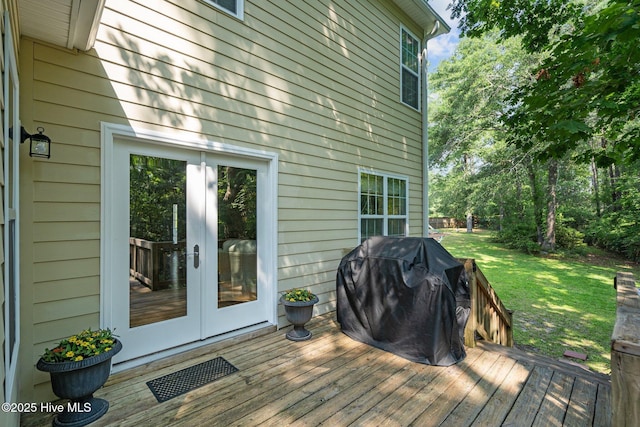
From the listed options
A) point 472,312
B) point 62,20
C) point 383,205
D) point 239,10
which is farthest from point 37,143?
point 383,205

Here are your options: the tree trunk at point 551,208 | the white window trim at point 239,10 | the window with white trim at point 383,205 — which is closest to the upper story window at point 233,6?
the white window trim at point 239,10

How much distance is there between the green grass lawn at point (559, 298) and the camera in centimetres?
509

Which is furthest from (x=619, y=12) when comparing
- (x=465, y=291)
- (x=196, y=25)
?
(x=196, y=25)

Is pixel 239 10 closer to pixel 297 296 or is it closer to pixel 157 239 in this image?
pixel 157 239

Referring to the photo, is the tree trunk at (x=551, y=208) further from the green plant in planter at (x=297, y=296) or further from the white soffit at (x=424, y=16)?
the green plant in planter at (x=297, y=296)

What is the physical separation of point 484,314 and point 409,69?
16.1ft

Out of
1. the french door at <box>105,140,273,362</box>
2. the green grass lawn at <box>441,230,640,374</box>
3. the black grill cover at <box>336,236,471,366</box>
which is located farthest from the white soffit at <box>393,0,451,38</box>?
the green grass lawn at <box>441,230,640,374</box>

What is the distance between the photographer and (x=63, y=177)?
2379mm

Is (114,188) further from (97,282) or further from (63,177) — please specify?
(97,282)

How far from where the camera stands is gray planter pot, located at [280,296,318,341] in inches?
135

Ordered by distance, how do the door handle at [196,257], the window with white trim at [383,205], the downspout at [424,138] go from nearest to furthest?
1. the door handle at [196,257]
2. the window with white trim at [383,205]
3. the downspout at [424,138]

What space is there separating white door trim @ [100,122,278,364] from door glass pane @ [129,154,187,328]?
0.18 meters

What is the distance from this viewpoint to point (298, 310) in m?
3.46

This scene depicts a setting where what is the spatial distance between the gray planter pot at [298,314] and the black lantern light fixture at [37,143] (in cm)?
245
